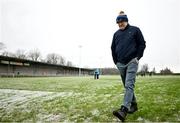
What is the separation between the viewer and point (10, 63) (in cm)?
6644

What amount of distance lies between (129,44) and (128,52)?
166mm

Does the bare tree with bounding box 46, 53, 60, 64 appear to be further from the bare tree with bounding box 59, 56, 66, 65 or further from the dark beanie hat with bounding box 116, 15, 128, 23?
the dark beanie hat with bounding box 116, 15, 128, 23

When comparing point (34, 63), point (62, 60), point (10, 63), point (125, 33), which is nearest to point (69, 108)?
point (125, 33)

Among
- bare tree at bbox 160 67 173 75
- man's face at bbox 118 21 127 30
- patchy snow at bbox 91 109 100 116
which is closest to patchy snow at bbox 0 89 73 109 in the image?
patchy snow at bbox 91 109 100 116

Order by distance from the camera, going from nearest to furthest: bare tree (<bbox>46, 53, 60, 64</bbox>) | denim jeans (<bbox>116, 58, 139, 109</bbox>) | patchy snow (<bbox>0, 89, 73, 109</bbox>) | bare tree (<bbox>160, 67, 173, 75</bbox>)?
1. denim jeans (<bbox>116, 58, 139, 109</bbox>)
2. patchy snow (<bbox>0, 89, 73, 109</bbox>)
3. bare tree (<bbox>46, 53, 60, 64</bbox>)
4. bare tree (<bbox>160, 67, 173, 75</bbox>)

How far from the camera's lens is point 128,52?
4.92 meters

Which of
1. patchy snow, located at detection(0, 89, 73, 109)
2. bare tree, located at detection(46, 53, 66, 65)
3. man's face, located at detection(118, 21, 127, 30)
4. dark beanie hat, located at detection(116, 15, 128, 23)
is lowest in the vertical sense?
patchy snow, located at detection(0, 89, 73, 109)

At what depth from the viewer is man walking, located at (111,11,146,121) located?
15.8 feet

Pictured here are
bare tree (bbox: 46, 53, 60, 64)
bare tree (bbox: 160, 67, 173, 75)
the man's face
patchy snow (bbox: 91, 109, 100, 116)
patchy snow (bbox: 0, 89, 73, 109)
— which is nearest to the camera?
the man's face

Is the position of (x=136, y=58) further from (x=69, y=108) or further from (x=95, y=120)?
(x=69, y=108)

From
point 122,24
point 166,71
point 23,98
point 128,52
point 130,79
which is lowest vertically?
point 23,98

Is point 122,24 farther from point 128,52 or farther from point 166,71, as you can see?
point 166,71

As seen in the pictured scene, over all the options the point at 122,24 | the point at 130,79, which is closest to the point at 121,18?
the point at 122,24

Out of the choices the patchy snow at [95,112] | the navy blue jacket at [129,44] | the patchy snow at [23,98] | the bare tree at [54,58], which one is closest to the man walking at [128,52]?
the navy blue jacket at [129,44]
